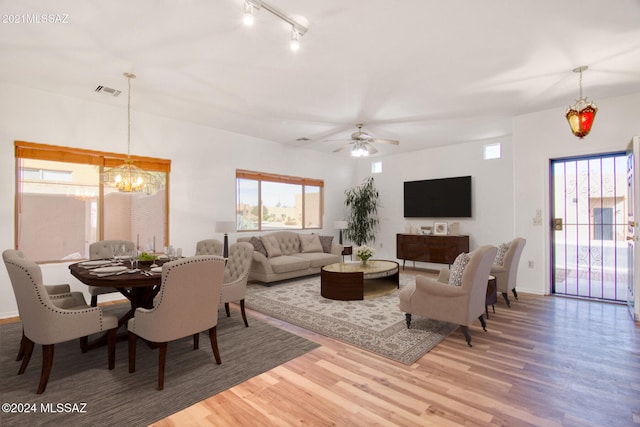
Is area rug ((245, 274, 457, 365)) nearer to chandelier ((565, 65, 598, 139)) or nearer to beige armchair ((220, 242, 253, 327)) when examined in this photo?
beige armchair ((220, 242, 253, 327))

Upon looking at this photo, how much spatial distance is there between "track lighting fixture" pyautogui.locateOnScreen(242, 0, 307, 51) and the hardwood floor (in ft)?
9.22

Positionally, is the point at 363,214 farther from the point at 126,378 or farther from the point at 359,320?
the point at 126,378

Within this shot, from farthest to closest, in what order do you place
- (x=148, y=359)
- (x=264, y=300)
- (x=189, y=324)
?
1. (x=264, y=300)
2. (x=148, y=359)
3. (x=189, y=324)

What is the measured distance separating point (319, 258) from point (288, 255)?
2.16ft

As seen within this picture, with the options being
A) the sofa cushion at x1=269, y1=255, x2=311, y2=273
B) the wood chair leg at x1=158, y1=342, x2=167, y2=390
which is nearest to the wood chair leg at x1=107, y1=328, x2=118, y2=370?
the wood chair leg at x1=158, y1=342, x2=167, y2=390

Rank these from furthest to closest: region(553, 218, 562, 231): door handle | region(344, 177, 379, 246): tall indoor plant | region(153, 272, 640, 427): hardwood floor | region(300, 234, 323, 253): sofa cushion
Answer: region(344, 177, 379, 246): tall indoor plant
region(300, 234, 323, 253): sofa cushion
region(553, 218, 562, 231): door handle
region(153, 272, 640, 427): hardwood floor

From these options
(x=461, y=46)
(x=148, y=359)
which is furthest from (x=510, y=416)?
(x=461, y=46)

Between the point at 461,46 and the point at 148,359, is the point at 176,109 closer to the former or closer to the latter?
the point at 148,359

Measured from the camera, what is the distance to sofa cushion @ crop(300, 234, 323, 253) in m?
6.95

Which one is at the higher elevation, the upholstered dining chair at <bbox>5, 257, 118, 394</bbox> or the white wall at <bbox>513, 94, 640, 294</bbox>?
the white wall at <bbox>513, 94, 640, 294</bbox>

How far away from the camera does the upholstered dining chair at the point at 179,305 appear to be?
2371mm

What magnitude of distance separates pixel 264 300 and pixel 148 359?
6.69 feet

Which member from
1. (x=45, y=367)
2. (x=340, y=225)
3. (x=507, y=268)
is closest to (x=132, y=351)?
(x=45, y=367)

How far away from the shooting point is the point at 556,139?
4984 mm
